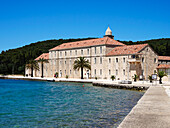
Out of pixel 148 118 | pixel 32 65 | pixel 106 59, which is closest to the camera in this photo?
pixel 148 118

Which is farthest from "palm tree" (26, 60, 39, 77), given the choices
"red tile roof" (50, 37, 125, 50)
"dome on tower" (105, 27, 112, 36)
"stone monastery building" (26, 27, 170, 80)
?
"dome on tower" (105, 27, 112, 36)

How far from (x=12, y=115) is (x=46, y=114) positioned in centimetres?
235

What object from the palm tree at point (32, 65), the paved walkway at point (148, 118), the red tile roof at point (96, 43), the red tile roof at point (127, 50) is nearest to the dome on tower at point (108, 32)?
the red tile roof at point (96, 43)

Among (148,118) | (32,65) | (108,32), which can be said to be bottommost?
(148,118)

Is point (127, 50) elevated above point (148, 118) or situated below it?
above

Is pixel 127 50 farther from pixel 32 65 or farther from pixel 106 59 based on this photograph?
pixel 32 65

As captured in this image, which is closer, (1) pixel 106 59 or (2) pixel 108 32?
(1) pixel 106 59

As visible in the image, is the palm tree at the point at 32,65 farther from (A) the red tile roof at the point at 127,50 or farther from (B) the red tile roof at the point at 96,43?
(A) the red tile roof at the point at 127,50

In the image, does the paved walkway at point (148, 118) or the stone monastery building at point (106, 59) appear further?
the stone monastery building at point (106, 59)

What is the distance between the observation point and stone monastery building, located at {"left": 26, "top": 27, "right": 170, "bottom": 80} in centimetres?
5481

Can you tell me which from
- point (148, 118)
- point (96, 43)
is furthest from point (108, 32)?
point (148, 118)

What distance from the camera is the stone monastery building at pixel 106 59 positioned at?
180 ft

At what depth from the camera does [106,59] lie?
62.2 meters

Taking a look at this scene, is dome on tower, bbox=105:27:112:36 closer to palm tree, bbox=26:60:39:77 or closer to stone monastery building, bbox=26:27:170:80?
stone monastery building, bbox=26:27:170:80
